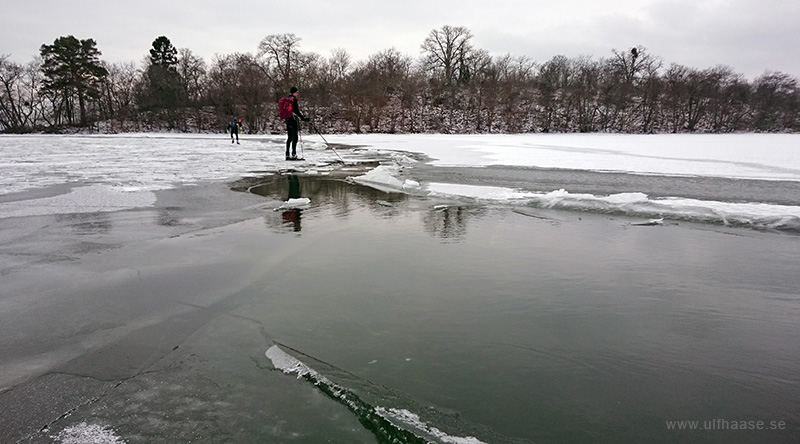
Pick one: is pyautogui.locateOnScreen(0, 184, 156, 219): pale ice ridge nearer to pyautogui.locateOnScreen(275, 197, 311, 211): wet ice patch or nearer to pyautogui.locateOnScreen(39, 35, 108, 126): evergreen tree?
pyautogui.locateOnScreen(275, 197, 311, 211): wet ice patch

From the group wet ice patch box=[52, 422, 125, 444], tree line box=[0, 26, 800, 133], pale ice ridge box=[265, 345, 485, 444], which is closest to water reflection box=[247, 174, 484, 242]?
pale ice ridge box=[265, 345, 485, 444]

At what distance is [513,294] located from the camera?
311cm

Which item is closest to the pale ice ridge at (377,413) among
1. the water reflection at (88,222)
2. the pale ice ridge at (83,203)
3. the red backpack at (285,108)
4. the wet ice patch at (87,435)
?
the wet ice patch at (87,435)

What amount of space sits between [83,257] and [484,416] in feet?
13.1

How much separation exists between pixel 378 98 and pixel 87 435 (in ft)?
177

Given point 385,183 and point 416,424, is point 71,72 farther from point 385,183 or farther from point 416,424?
point 416,424

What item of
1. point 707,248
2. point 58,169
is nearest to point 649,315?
point 707,248

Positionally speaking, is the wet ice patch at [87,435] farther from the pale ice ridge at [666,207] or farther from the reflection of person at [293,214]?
the pale ice ridge at [666,207]

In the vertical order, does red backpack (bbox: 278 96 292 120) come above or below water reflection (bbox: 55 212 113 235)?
above

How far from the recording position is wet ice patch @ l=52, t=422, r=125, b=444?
166 cm

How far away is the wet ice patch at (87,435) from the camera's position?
5.46 feet

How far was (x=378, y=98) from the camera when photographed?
5319cm

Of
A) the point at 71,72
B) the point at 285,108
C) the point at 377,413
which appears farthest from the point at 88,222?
the point at 71,72

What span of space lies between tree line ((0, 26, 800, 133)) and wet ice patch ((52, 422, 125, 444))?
2033 inches
